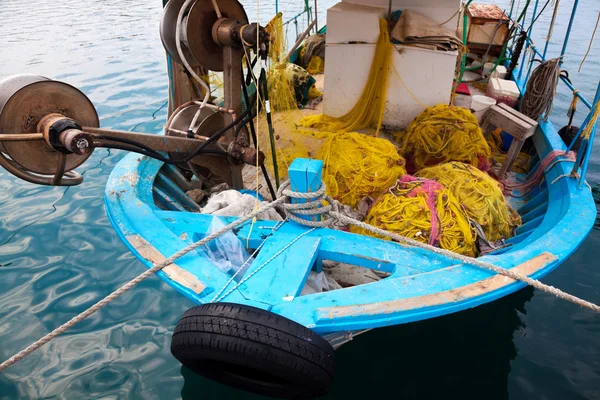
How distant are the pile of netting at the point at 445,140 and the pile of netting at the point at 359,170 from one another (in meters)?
0.60

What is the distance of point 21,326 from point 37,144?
2.03 metres

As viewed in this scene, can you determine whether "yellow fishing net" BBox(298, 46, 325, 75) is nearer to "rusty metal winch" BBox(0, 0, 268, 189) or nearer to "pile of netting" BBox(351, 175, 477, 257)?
"rusty metal winch" BBox(0, 0, 268, 189)

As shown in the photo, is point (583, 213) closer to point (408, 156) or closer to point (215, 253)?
point (408, 156)

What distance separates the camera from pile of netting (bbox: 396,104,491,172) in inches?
173

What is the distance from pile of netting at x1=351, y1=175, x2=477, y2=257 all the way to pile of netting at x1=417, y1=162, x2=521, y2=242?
0.42 feet

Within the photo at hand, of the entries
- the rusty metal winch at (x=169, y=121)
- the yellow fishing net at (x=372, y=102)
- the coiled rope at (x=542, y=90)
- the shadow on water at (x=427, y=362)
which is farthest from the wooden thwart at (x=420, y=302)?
the coiled rope at (x=542, y=90)

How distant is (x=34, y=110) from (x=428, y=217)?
2964 millimetres

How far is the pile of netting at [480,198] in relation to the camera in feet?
11.4

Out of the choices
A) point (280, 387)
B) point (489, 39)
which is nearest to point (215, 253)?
point (280, 387)

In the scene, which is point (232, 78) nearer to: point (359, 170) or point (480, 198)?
point (359, 170)

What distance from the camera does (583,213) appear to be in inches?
128

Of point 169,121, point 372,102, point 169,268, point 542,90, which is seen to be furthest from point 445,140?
point 169,268

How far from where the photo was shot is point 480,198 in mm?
3506

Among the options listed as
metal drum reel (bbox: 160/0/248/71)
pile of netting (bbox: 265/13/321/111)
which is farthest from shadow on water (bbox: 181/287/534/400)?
pile of netting (bbox: 265/13/321/111)
